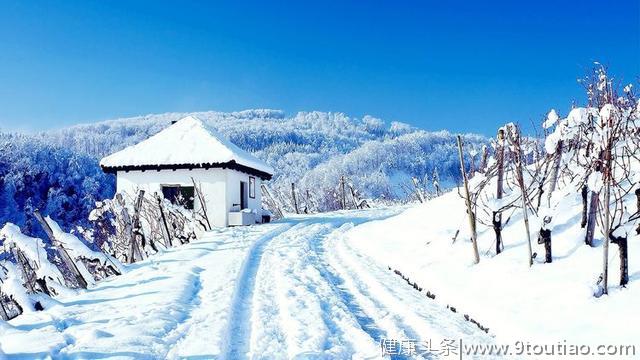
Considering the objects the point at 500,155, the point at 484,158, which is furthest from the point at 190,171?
the point at 500,155

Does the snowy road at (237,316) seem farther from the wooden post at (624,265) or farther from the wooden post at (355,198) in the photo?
the wooden post at (355,198)

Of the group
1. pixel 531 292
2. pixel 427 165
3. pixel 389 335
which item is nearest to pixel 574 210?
pixel 531 292

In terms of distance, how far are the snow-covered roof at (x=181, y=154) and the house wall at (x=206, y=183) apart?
0.38m

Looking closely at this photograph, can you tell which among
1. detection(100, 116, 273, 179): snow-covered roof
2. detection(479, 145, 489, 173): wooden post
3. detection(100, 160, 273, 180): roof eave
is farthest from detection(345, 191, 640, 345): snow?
detection(100, 116, 273, 179): snow-covered roof

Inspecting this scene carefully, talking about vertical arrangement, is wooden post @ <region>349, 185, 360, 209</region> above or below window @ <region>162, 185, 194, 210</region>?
below

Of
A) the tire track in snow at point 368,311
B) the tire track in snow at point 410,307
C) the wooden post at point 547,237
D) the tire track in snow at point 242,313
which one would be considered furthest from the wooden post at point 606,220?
the tire track in snow at point 242,313

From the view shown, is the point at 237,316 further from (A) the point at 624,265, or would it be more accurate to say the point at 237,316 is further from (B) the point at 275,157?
(B) the point at 275,157

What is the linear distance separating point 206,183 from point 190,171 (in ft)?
2.82

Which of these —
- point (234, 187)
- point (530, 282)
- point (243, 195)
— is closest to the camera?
point (530, 282)

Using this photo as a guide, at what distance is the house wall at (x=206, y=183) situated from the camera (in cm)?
1766

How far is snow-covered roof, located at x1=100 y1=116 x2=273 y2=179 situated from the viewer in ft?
57.5

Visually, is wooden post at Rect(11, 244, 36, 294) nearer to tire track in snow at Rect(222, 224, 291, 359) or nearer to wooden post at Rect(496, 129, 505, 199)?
tire track in snow at Rect(222, 224, 291, 359)

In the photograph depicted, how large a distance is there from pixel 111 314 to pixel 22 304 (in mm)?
1021

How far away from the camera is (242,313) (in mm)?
5180
